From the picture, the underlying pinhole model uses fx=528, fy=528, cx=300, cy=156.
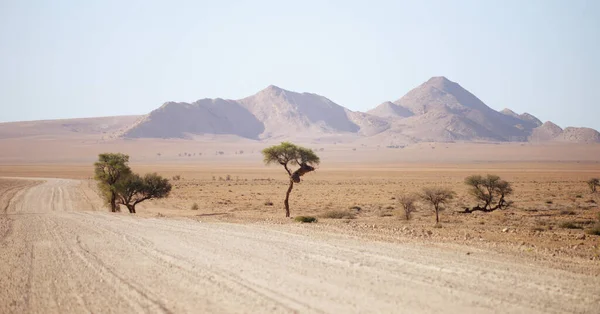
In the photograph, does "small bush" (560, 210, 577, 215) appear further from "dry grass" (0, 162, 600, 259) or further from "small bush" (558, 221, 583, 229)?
"small bush" (558, 221, 583, 229)

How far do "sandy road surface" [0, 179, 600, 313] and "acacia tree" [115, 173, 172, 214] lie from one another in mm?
19123

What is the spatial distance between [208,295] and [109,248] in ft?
22.4

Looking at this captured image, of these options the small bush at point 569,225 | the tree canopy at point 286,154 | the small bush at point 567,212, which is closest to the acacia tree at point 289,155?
the tree canopy at point 286,154

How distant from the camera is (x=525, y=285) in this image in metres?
9.67

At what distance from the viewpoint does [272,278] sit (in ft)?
35.5

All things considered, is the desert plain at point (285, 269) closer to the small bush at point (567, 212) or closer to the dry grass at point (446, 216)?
the dry grass at point (446, 216)

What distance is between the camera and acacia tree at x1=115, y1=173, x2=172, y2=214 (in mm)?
35875

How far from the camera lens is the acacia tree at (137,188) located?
3588 centimetres

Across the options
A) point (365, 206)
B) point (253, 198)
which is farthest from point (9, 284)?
point (253, 198)

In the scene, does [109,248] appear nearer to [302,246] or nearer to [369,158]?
[302,246]

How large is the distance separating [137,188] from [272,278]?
28327 mm

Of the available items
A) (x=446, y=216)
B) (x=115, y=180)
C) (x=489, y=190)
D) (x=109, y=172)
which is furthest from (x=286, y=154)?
(x=489, y=190)

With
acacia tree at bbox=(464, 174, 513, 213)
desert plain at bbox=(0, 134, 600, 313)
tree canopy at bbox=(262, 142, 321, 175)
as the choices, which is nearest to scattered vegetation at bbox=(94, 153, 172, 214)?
tree canopy at bbox=(262, 142, 321, 175)

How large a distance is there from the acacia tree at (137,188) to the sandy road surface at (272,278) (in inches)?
753
